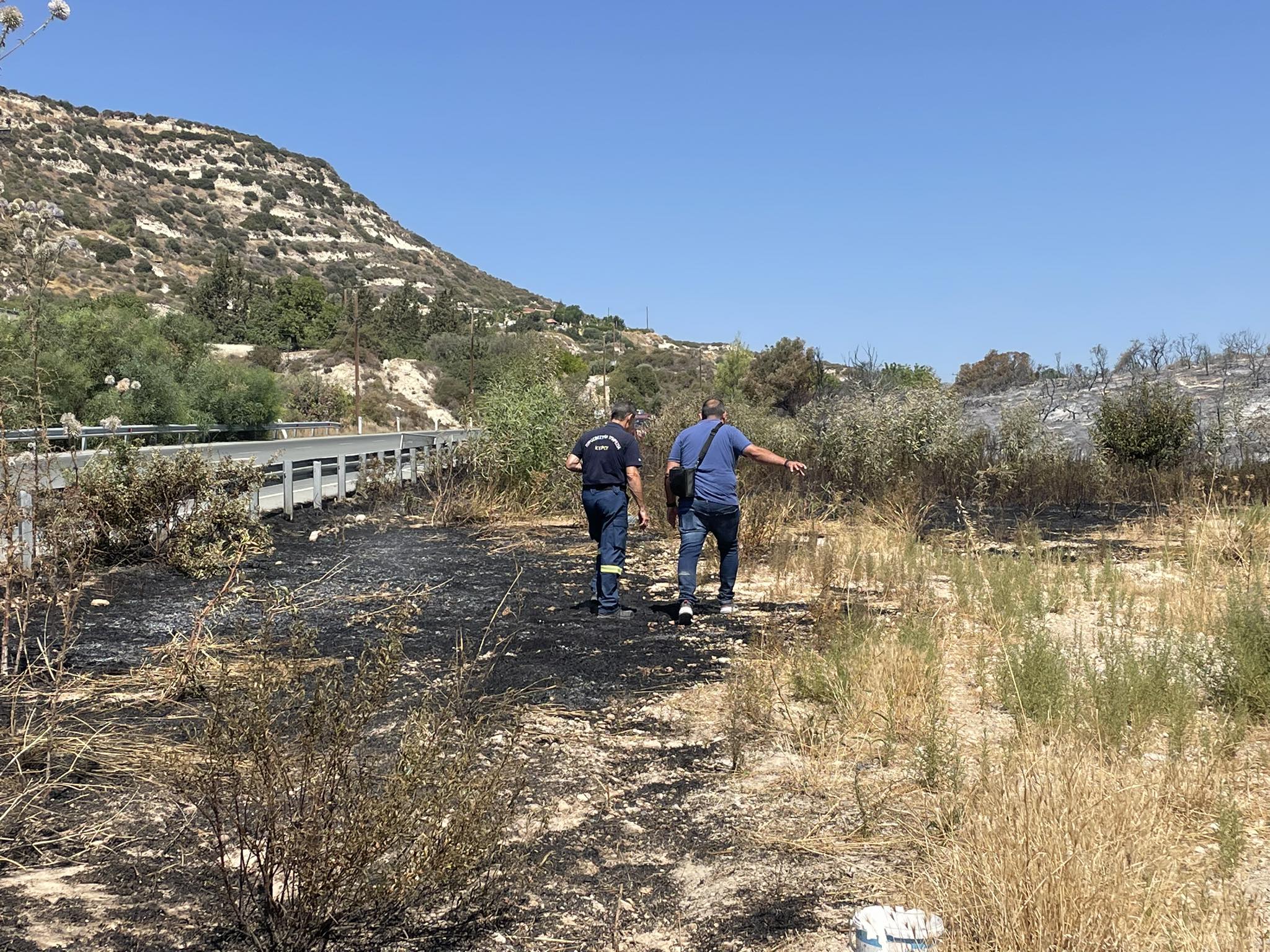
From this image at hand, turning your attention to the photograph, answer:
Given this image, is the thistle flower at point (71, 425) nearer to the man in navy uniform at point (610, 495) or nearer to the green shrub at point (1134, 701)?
the man in navy uniform at point (610, 495)

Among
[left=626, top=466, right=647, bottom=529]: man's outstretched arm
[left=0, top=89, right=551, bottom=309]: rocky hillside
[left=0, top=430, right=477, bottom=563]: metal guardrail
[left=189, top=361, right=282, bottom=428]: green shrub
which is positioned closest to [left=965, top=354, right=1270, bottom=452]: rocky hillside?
[left=0, top=430, right=477, bottom=563]: metal guardrail

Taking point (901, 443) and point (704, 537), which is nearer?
point (704, 537)

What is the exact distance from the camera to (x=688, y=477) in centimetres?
832

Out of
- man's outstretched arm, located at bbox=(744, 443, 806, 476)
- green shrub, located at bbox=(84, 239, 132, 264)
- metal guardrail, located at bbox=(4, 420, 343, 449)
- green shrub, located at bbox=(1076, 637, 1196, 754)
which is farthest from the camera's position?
green shrub, located at bbox=(84, 239, 132, 264)

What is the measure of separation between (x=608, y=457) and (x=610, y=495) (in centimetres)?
31

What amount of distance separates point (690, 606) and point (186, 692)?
3.87 m

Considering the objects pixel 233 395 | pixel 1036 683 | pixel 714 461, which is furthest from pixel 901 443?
pixel 233 395

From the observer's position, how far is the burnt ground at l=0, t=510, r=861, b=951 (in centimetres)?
314

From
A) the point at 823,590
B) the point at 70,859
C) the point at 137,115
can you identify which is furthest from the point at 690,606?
the point at 137,115

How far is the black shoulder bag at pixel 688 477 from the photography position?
8320 mm

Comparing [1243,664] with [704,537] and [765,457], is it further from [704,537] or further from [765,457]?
[704,537]

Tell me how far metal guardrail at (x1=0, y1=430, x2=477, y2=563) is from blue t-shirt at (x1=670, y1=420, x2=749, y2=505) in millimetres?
5312

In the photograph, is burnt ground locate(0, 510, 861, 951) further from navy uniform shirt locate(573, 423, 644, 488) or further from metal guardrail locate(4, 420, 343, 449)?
metal guardrail locate(4, 420, 343, 449)

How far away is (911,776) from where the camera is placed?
4445 mm
